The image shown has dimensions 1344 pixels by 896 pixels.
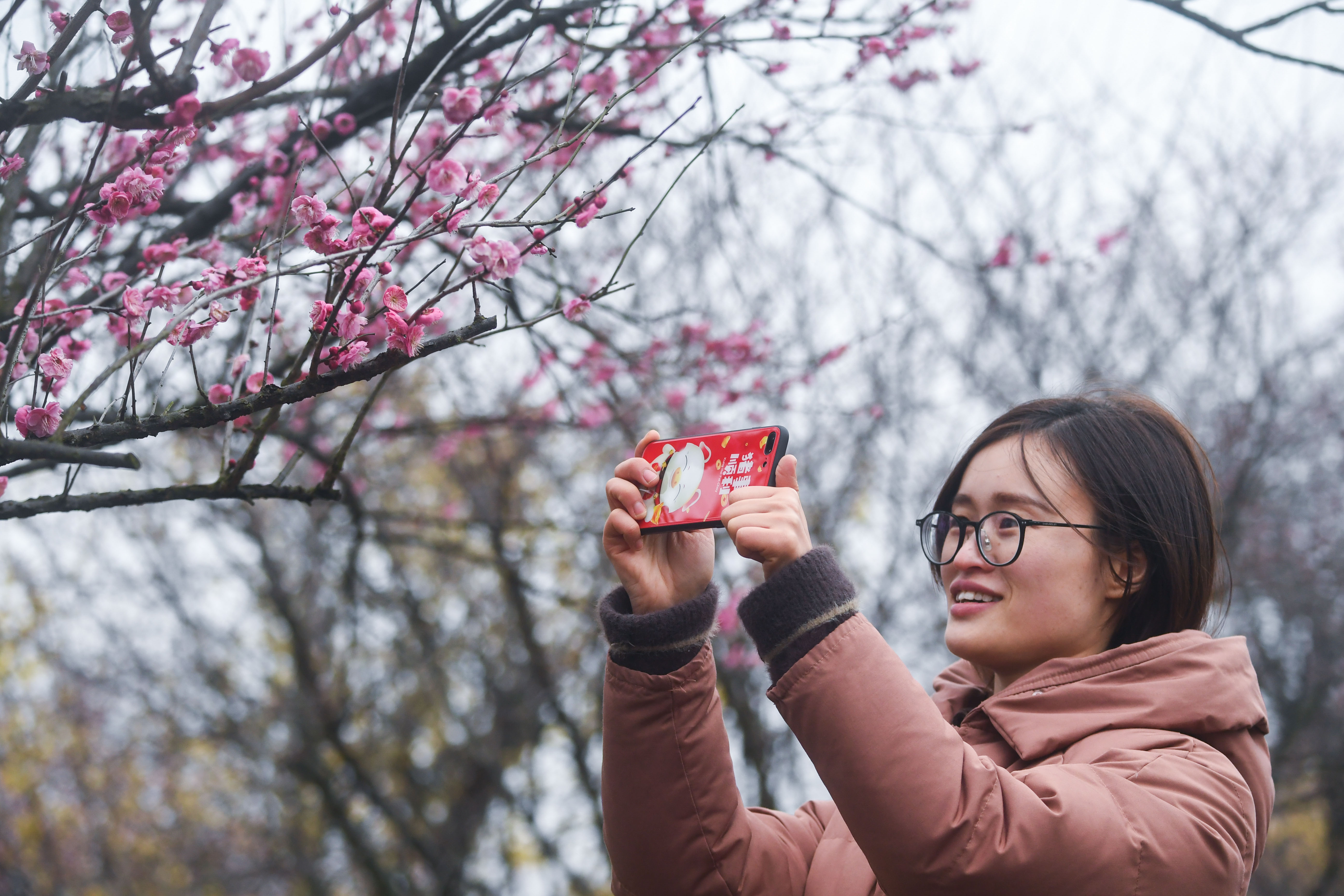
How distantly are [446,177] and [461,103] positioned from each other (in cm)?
17

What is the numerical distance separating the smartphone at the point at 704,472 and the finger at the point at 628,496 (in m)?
0.01

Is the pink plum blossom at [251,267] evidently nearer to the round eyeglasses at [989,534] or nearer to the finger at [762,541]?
the finger at [762,541]

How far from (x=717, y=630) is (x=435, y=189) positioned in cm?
75

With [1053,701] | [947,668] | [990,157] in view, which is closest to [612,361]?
[947,668]

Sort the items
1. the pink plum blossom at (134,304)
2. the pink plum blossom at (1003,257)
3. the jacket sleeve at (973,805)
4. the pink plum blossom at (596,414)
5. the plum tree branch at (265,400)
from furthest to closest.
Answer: the pink plum blossom at (596,414)
the pink plum blossom at (1003,257)
the pink plum blossom at (134,304)
the plum tree branch at (265,400)
the jacket sleeve at (973,805)

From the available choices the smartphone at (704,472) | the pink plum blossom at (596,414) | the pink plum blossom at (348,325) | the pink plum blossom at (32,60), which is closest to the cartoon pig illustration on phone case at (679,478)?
the smartphone at (704,472)

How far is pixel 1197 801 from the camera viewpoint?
1.03 metres

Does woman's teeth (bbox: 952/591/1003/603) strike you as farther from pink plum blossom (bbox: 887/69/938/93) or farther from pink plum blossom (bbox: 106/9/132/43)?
pink plum blossom (bbox: 887/69/938/93)

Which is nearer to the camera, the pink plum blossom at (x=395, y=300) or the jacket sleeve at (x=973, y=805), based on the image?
the jacket sleeve at (x=973, y=805)

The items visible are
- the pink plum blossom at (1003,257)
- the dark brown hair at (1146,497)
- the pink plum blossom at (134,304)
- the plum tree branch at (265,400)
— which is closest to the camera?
the plum tree branch at (265,400)

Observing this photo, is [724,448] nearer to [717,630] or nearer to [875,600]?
[717,630]

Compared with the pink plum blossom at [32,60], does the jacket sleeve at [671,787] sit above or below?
below

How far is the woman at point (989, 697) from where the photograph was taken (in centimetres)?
98

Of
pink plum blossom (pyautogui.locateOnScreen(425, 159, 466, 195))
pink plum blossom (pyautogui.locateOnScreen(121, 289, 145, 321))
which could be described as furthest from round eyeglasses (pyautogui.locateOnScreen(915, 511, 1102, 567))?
pink plum blossom (pyautogui.locateOnScreen(121, 289, 145, 321))
